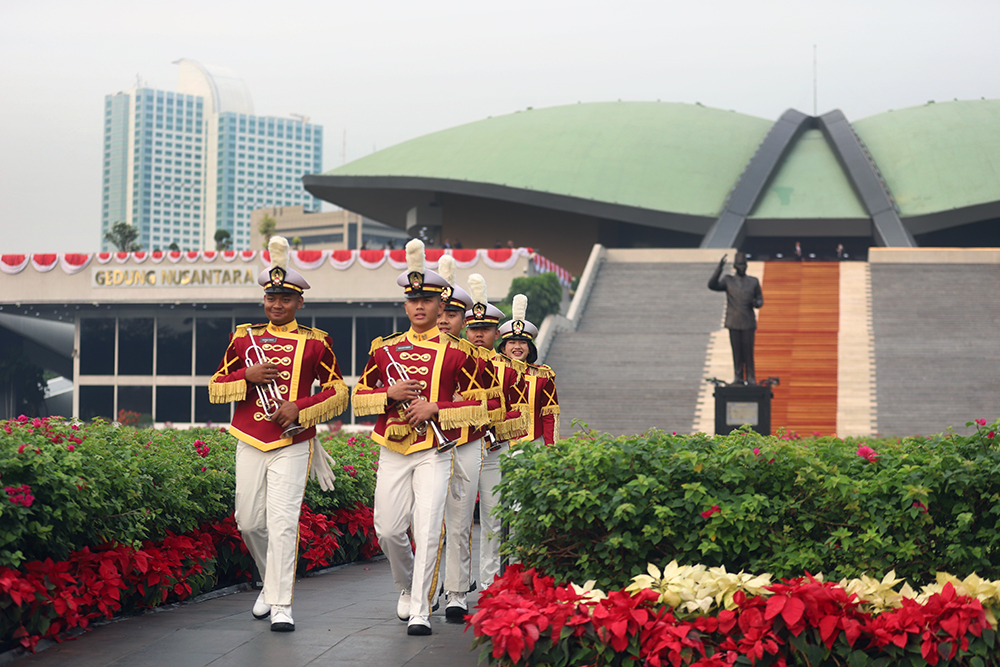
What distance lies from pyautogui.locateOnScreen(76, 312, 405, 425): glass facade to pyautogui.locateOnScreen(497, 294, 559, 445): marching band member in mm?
26387

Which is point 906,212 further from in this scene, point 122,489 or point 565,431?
point 122,489

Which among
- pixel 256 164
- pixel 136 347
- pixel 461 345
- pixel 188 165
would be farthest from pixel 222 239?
pixel 256 164

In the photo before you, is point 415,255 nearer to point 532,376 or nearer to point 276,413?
point 276,413

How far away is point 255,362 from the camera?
638 cm

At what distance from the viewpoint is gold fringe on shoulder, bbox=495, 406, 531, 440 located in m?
7.09

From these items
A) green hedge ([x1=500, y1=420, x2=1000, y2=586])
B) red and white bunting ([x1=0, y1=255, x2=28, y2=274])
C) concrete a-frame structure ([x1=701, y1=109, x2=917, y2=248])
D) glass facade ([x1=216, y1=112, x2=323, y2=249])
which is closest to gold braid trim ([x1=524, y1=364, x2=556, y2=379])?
green hedge ([x1=500, y1=420, x2=1000, y2=586])

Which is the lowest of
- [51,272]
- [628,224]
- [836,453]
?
[836,453]

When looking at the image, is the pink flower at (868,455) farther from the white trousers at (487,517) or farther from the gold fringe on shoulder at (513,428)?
the white trousers at (487,517)

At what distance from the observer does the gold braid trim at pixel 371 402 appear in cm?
614

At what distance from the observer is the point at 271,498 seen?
20.2ft

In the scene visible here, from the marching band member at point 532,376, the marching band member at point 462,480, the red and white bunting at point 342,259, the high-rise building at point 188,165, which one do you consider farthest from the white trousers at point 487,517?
the high-rise building at point 188,165

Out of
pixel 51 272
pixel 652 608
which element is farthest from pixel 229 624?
pixel 51 272

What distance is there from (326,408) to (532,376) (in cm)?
243

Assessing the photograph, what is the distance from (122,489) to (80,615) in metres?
0.72
